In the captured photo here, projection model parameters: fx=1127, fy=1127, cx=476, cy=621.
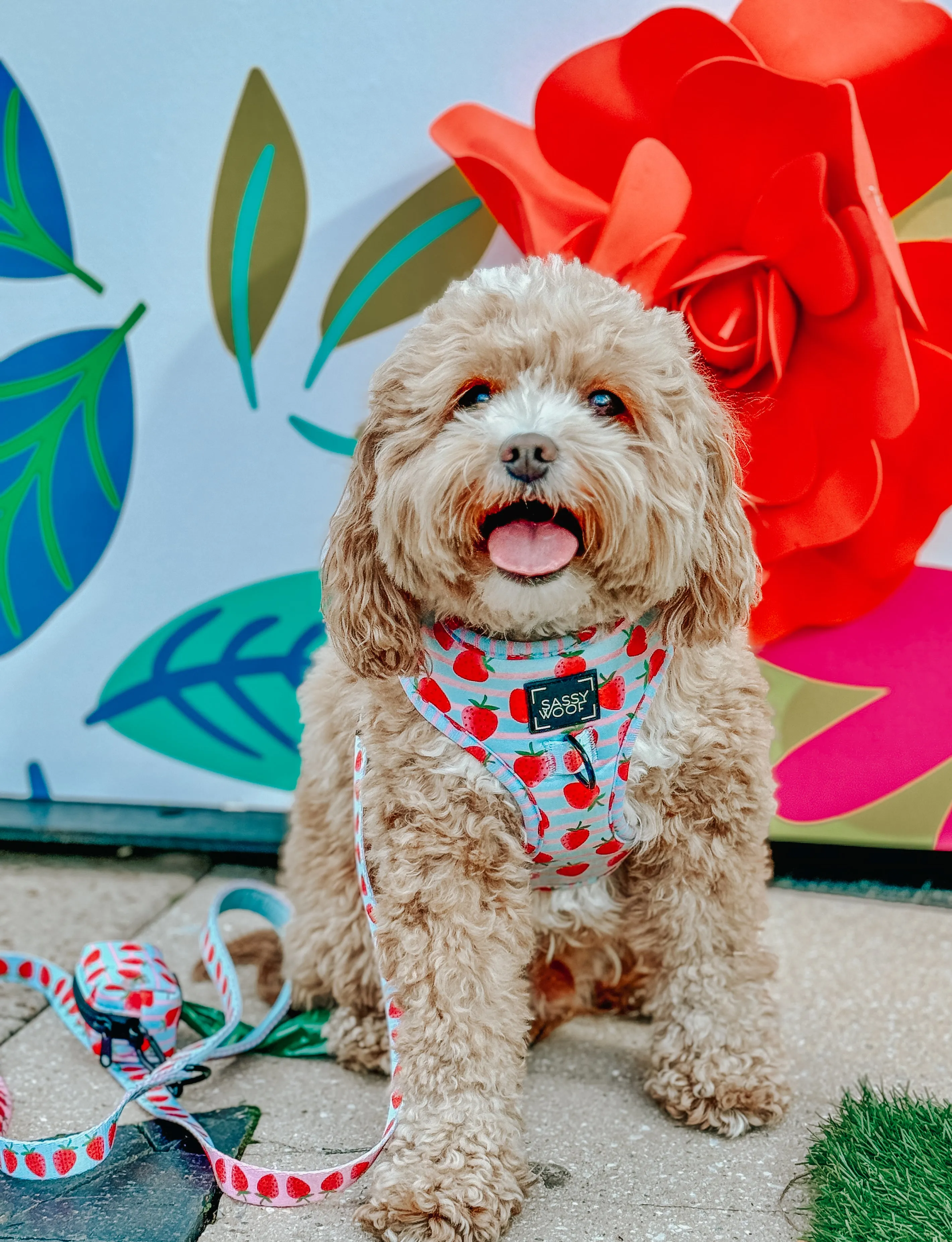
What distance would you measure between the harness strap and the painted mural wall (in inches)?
37.0

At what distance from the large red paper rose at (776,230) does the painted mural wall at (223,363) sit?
0.91ft

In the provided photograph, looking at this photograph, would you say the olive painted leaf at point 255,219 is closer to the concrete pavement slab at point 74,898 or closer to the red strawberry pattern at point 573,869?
the concrete pavement slab at point 74,898

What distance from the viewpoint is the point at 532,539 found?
66.9 inches

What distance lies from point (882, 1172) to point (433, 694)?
3.45ft

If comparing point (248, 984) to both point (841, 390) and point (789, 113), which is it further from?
point (789, 113)

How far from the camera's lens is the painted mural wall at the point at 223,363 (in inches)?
117

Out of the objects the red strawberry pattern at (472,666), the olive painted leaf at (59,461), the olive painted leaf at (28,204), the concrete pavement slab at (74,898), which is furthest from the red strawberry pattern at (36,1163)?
the olive painted leaf at (28,204)

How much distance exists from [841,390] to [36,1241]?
2.31m

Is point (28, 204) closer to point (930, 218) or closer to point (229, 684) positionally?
point (229, 684)

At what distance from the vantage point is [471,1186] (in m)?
1.77

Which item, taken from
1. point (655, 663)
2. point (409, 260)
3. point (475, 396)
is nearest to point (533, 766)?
point (655, 663)

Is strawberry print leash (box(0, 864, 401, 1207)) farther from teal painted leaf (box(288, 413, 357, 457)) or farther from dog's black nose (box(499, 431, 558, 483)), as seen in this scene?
teal painted leaf (box(288, 413, 357, 457))

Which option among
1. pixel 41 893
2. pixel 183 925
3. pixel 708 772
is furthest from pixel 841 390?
pixel 41 893

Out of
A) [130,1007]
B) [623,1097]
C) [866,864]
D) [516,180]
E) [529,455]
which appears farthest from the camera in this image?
[866,864]
